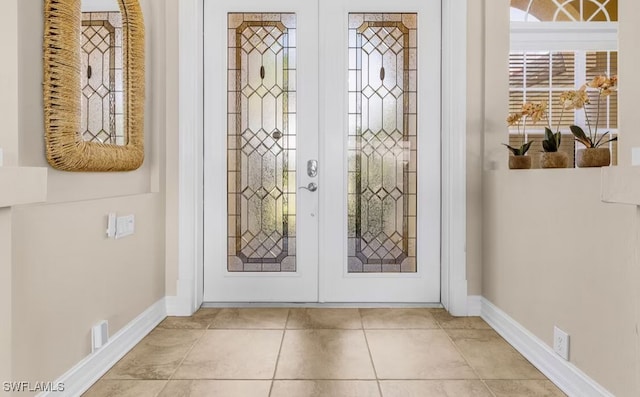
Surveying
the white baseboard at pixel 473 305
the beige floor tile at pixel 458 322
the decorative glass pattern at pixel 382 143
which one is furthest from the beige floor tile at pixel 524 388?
the decorative glass pattern at pixel 382 143

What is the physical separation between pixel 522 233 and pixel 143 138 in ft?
7.32

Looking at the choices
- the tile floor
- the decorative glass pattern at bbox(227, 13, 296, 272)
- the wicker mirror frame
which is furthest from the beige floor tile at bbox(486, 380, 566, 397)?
the wicker mirror frame

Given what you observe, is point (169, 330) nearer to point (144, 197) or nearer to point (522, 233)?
point (144, 197)

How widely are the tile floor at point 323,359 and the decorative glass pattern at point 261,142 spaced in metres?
0.50

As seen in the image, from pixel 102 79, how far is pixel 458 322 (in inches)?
98.8

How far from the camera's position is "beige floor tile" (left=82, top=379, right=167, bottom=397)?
1972 mm

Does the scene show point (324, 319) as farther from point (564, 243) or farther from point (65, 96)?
point (65, 96)

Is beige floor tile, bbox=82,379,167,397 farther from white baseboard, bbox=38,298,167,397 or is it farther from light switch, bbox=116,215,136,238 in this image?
light switch, bbox=116,215,136,238

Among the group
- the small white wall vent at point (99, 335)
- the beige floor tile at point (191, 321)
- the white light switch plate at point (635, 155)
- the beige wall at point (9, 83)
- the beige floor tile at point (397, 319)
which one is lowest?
the beige floor tile at point (191, 321)

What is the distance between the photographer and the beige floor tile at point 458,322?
2.88 metres

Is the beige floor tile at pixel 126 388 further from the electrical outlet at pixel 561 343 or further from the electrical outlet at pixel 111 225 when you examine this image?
the electrical outlet at pixel 561 343

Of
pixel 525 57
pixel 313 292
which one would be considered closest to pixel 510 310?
pixel 313 292

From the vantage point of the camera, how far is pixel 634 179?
1211 mm

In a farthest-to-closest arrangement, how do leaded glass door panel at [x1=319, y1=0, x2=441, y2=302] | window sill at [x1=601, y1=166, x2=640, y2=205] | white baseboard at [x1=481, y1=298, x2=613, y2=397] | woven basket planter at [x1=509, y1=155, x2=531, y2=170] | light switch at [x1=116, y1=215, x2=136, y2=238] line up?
leaded glass door panel at [x1=319, y1=0, x2=441, y2=302], woven basket planter at [x1=509, y1=155, x2=531, y2=170], light switch at [x1=116, y1=215, x2=136, y2=238], white baseboard at [x1=481, y1=298, x2=613, y2=397], window sill at [x1=601, y1=166, x2=640, y2=205]
